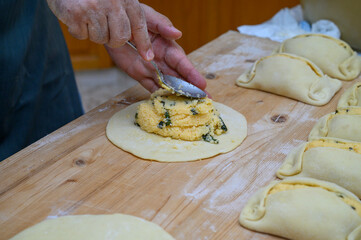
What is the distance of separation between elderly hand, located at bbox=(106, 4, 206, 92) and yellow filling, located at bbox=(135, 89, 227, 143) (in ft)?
A: 0.68

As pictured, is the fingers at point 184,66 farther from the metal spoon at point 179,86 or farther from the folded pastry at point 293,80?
the folded pastry at point 293,80

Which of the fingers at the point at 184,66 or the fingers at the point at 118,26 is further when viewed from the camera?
the fingers at the point at 184,66

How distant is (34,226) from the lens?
1270 mm

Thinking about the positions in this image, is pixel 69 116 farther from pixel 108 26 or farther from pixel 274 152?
pixel 274 152

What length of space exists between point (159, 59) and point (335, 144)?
88 centimetres

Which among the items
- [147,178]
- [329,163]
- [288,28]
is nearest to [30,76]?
[147,178]

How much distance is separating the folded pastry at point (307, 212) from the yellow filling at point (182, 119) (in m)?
0.45

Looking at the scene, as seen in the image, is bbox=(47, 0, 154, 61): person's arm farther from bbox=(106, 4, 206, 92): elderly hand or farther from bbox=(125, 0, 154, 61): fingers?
bbox=(106, 4, 206, 92): elderly hand

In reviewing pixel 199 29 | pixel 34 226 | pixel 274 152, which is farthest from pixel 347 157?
pixel 199 29

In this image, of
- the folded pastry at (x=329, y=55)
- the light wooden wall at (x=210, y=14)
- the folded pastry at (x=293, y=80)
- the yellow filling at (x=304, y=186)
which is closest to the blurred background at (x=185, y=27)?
the light wooden wall at (x=210, y=14)

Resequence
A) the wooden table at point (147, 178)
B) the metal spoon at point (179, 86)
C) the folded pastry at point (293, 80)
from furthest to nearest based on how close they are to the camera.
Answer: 1. the folded pastry at point (293, 80)
2. the metal spoon at point (179, 86)
3. the wooden table at point (147, 178)

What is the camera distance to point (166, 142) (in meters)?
1.69

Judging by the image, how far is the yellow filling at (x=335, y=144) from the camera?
4.79 feet

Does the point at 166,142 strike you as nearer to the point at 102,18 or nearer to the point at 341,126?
the point at 102,18
